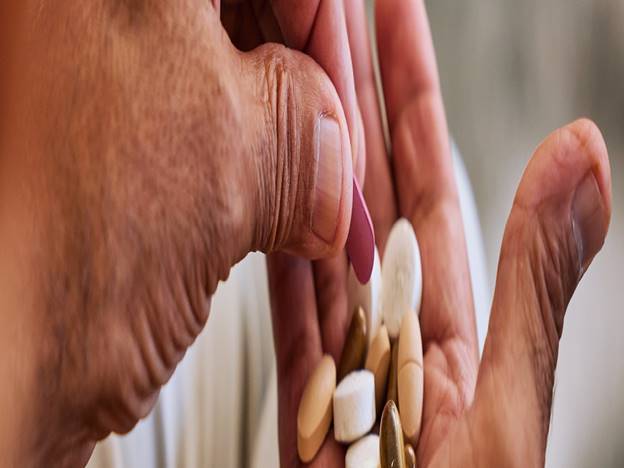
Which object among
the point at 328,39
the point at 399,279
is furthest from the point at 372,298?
the point at 328,39

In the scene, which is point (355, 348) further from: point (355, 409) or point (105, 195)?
point (105, 195)

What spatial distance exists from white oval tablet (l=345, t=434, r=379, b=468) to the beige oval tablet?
2cm

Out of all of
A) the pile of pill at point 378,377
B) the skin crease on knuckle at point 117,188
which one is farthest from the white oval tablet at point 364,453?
the skin crease on knuckle at point 117,188

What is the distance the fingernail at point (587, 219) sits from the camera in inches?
11.3

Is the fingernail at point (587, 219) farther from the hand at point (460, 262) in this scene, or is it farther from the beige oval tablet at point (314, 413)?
the beige oval tablet at point (314, 413)

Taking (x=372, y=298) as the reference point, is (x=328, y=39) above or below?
above

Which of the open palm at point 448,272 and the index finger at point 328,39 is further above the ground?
the index finger at point 328,39

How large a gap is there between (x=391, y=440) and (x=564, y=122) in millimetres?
148

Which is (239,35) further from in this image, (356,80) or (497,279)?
(497,279)

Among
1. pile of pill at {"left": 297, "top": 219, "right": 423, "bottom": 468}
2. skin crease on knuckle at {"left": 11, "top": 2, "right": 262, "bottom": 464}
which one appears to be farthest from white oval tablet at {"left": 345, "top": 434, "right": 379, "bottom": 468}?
skin crease on knuckle at {"left": 11, "top": 2, "right": 262, "bottom": 464}

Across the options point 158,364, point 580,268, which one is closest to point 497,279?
point 580,268

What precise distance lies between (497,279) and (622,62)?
0.35ft

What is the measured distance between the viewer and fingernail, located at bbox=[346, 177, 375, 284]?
13.4 inches

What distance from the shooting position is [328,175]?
0.33 meters
